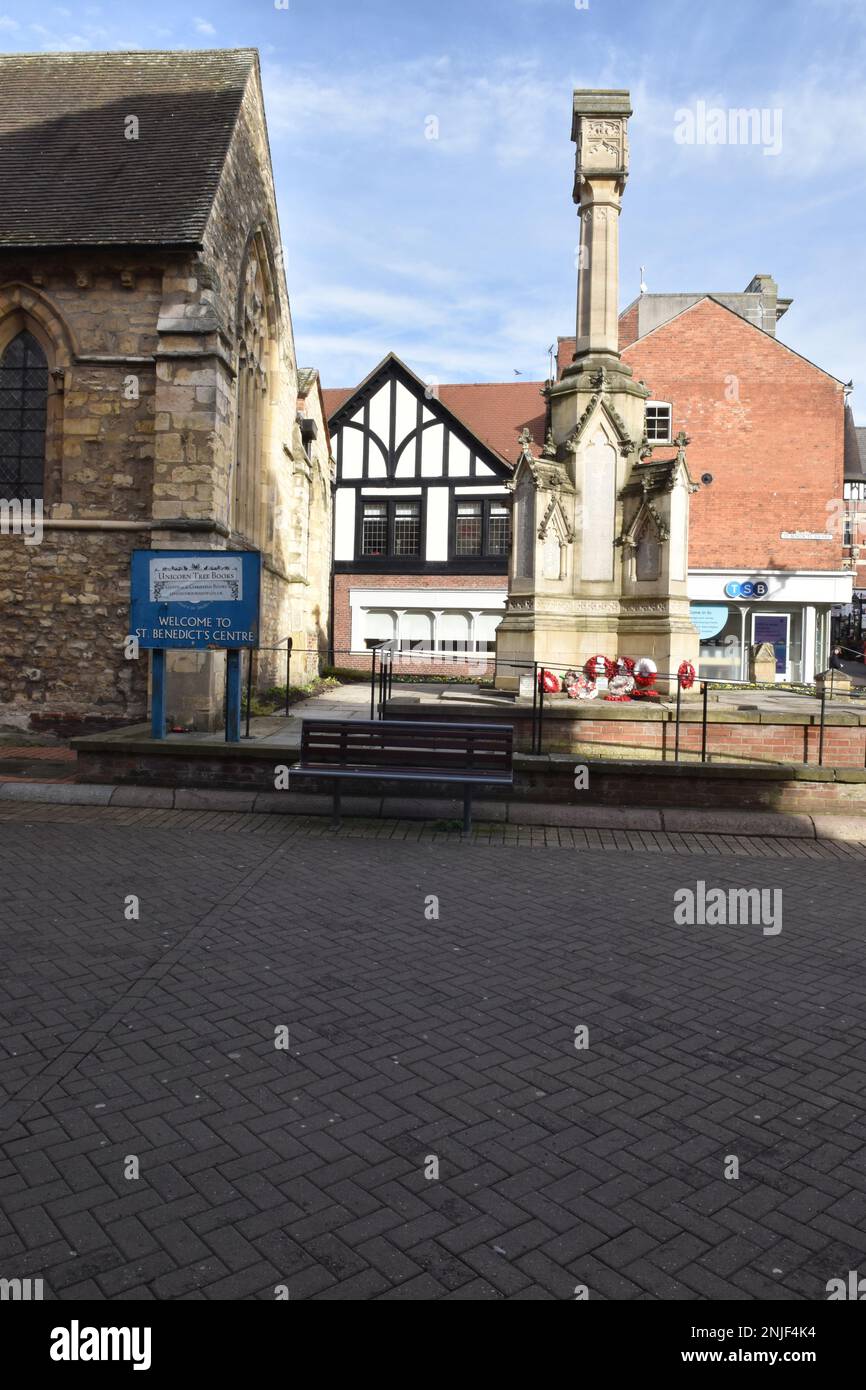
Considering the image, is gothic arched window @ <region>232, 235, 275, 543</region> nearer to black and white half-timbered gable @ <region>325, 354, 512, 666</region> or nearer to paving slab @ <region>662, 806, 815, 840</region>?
black and white half-timbered gable @ <region>325, 354, 512, 666</region>

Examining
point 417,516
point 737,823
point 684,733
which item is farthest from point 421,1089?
point 417,516

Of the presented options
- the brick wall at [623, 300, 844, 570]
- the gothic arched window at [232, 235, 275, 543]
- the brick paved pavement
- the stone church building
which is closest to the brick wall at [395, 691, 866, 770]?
the brick paved pavement

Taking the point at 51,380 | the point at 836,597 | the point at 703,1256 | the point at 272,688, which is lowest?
the point at 703,1256

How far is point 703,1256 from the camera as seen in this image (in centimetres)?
291

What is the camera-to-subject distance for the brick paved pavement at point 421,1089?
2.89 m

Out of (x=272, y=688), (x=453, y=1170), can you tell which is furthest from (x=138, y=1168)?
(x=272, y=688)

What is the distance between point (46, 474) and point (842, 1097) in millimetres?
13120

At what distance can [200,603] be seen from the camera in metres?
10.4

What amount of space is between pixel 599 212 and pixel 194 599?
822 cm

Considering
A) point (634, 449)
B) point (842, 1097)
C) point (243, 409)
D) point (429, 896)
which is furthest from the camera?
point (243, 409)

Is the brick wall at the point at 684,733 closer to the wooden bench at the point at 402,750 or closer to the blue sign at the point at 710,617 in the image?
the wooden bench at the point at 402,750

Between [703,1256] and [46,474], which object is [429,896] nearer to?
[703,1256]

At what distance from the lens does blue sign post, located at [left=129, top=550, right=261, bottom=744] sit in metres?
10.3

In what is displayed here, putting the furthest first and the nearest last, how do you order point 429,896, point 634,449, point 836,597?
point 836,597 < point 634,449 < point 429,896
